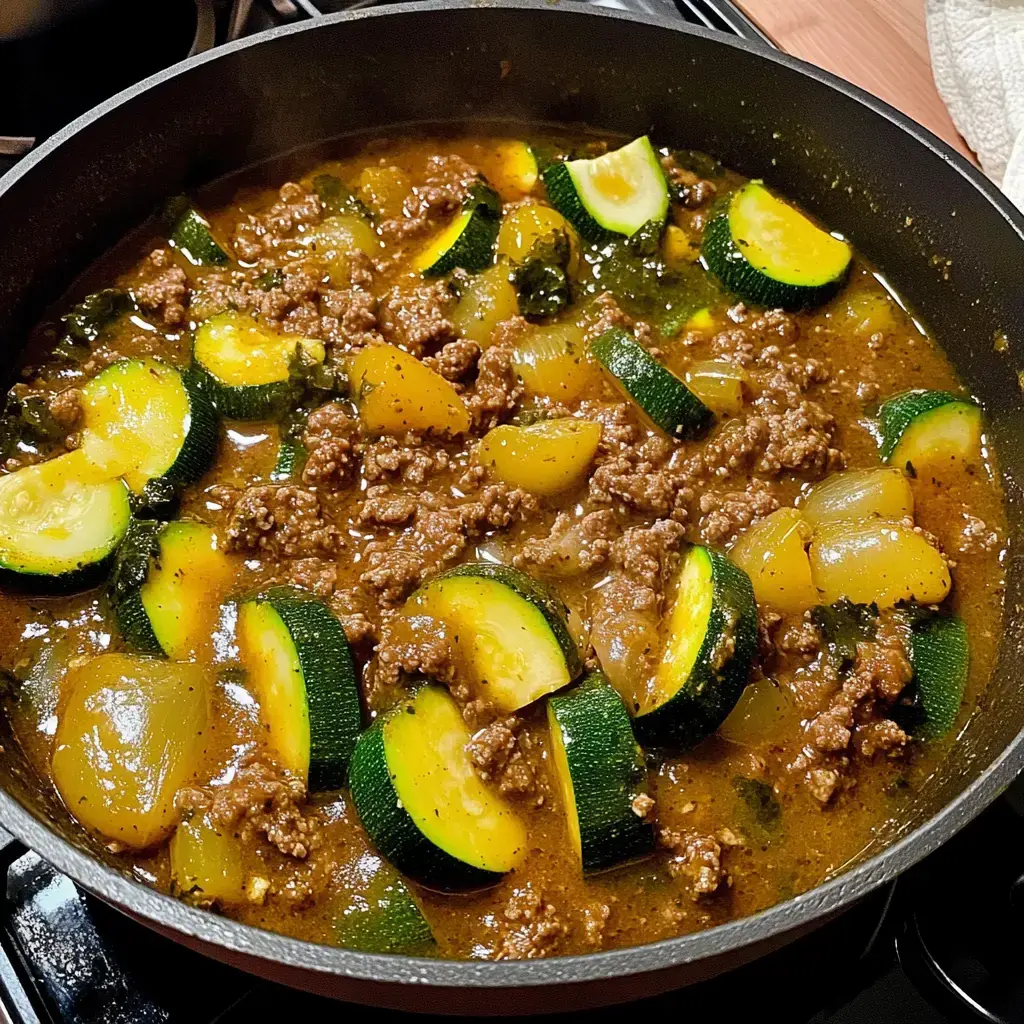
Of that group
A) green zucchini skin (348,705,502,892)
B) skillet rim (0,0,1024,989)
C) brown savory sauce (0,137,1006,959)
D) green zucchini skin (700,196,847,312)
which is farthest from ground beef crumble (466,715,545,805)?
green zucchini skin (700,196,847,312)

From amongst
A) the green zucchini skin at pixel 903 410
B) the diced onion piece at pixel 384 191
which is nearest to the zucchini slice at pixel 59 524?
the diced onion piece at pixel 384 191

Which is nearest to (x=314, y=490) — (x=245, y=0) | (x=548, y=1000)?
(x=548, y=1000)

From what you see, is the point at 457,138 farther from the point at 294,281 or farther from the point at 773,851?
the point at 773,851

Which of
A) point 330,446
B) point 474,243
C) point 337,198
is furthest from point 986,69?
point 330,446

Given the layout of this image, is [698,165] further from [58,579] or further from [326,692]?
[58,579]

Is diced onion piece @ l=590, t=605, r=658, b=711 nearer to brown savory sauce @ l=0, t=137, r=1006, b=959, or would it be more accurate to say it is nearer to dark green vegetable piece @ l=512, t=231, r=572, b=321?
brown savory sauce @ l=0, t=137, r=1006, b=959
